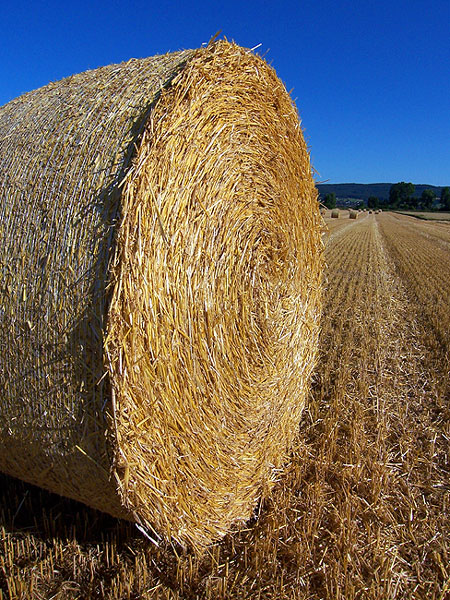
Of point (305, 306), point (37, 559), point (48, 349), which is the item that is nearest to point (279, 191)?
point (305, 306)

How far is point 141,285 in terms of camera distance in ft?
6.95

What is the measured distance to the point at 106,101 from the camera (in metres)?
2.47

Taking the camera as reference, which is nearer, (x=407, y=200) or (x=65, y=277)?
(x=65, y=277)

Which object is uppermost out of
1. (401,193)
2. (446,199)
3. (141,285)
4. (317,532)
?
(401,193)

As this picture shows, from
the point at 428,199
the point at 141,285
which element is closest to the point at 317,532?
the point at 141,285

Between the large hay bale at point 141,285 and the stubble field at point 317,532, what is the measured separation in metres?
0.27

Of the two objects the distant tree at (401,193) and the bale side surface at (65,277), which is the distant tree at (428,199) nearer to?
the distant tree at (401,193)

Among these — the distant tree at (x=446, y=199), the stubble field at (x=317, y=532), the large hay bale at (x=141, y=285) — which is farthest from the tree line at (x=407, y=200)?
the large hay bale at (x=141, y=285)

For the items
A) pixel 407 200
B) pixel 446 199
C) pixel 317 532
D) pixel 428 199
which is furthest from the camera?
pixel 407 200

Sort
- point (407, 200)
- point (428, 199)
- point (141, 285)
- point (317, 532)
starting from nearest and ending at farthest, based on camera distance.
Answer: point (141, 285) → point (317, 532) → point (428, 199) → point (407, 200)

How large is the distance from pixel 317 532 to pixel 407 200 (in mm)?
121786

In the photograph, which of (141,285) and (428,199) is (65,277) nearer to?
(141,285)

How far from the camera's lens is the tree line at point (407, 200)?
92.8 meters

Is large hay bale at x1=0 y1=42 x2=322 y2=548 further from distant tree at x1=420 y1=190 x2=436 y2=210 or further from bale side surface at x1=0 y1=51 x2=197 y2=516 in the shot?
distant tree at x1=420 y1=190 x2=436 y2=210
